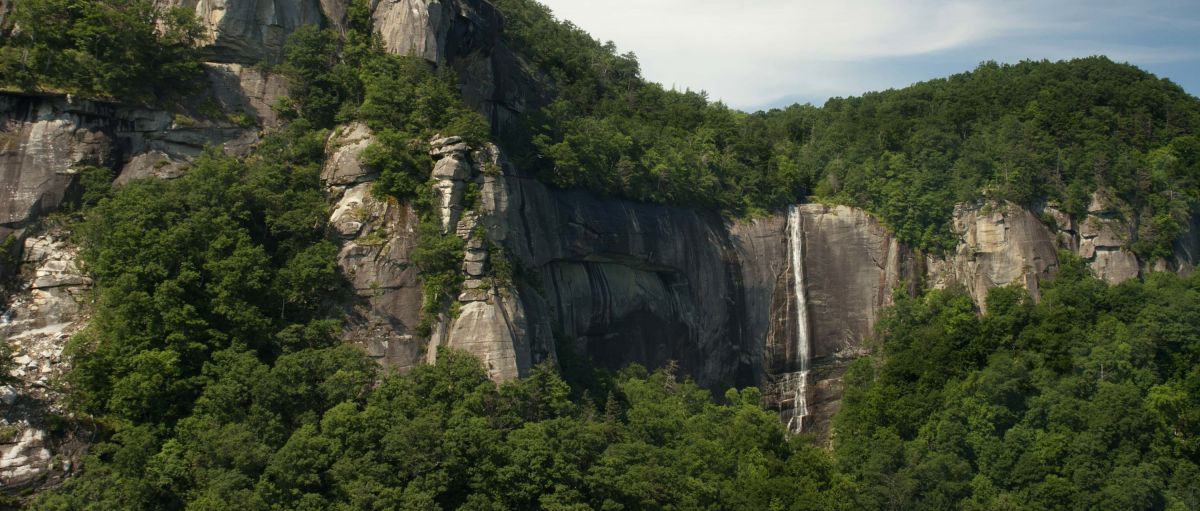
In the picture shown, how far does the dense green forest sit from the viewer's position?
3180 cm

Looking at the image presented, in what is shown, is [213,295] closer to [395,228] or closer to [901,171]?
[395,228]

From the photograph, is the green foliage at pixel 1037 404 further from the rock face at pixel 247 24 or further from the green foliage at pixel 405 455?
the rock face at pixel 247 24

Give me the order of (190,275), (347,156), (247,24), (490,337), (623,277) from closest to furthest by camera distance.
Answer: (190,275)
(490,337)
(347,156)
(247,24)
(623,277)

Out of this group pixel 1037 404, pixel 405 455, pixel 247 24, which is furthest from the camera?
pixel 1037 404

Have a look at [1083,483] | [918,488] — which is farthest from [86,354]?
[1083,483]

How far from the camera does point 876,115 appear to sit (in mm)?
59906

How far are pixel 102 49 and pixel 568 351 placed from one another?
60.2 feet

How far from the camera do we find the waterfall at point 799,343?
5169 centimetres

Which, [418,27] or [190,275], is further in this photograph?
[418,27]

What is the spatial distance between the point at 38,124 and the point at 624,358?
22.7 metres

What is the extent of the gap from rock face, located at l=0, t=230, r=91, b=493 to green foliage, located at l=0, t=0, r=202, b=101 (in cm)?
516

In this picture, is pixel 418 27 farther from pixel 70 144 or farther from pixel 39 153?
pixel 39 153

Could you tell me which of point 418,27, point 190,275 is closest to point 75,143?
point 190,275

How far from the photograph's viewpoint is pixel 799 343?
52469 millimetres
